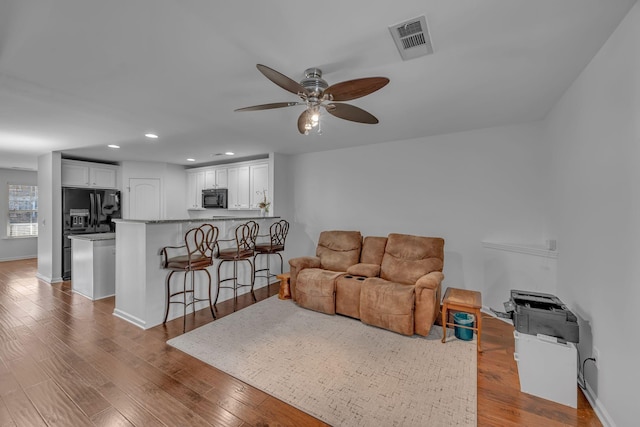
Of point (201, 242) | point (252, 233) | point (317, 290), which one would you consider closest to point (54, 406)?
point (201, 242)

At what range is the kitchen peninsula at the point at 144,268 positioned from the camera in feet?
10.3

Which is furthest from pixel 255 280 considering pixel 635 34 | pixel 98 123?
pixel 635 34

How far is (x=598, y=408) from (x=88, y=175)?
313 inches

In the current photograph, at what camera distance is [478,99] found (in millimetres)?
2635

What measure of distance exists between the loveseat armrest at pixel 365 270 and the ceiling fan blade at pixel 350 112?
209 cm

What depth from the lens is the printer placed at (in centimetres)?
198

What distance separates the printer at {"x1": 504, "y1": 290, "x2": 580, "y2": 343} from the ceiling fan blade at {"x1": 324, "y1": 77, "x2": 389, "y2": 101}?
2.07 metres

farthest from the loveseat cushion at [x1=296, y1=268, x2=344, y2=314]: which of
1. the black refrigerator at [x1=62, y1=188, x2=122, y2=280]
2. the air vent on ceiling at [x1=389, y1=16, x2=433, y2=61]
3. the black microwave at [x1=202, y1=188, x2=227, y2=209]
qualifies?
the black refrigerator at [x1=62, y1=188, x2=122, y2=280]

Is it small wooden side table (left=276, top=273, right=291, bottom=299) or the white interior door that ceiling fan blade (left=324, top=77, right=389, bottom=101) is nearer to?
small wooden side table (left=276, top=273, right=291, bottom=299)

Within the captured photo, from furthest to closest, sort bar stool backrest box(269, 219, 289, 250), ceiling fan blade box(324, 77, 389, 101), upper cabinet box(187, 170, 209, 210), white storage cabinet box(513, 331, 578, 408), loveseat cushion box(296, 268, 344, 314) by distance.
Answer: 1. upper cabinet box(187, 170, 209, 210)
2. bar stool backrest box(269, 219, 289, 250)
3. loveseat cushion box(296, 268, 344, 314)
4. white storage cabinet box(513, 331, 578, 408)
5. ceiling fan blade box(324, 77, 389, 101)

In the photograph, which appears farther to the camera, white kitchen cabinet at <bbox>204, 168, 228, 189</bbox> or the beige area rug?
white kitchen cabinet at <bbox>204, 168, 228, 189</bbox>

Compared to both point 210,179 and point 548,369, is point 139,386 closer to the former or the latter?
point 548,369

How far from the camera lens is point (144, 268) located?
311 centimetres

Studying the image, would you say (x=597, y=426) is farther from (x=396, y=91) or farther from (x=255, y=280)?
(x=255, y=280)
